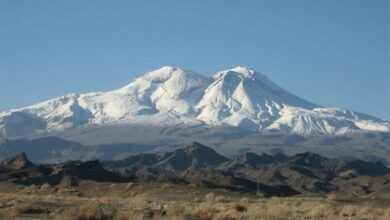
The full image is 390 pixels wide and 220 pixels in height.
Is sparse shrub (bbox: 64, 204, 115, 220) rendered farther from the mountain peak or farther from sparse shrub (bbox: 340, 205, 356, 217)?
the mountain peak

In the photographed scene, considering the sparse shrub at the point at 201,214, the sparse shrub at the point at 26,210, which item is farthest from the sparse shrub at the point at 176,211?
the sparse shrub at the point at 26,210

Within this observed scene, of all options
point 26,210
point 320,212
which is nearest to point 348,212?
point 320,212

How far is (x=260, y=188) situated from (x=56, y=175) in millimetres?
23763

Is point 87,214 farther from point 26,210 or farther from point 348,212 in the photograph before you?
point 348,212

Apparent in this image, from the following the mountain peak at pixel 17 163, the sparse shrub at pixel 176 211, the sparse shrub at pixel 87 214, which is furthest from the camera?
the mountain peak at pixel 17 163

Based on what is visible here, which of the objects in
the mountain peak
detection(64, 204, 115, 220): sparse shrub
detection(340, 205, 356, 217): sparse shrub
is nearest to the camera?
detection(64, 204, 115, 220): sparse shrub

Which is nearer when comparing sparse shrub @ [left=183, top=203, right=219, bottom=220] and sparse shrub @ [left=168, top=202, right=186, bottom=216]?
sparse shrub @ [left=183, top=203, right=219, bottom=220]

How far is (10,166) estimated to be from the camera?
108938 mm

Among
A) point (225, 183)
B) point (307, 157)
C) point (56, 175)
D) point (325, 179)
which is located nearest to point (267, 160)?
point (307, 157)

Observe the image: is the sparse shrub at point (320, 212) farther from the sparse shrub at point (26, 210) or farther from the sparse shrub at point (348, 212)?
the sparse shrub at point (26, 210)

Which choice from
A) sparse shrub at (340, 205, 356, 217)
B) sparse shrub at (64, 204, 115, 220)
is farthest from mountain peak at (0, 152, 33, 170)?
sparse shrub at (64, 204, 115, 220)

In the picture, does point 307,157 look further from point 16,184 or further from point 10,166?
point 16,184

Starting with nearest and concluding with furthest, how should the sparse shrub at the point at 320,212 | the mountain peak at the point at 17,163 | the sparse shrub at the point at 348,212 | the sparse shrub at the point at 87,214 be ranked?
the sparse shrub at the point at 87,214 < the sparse shrub at the point at 320,212 < the sparse shrub at the point at 348,212 < the mountain peak at the point at 17,163

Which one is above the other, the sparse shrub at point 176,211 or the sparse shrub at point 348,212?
the sparse shrub at point 176,211
